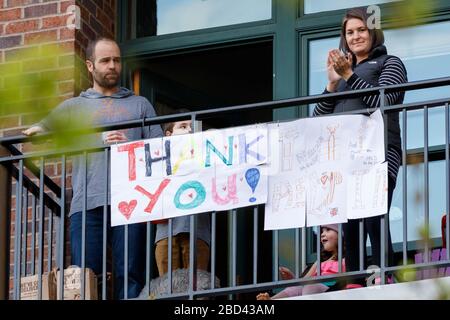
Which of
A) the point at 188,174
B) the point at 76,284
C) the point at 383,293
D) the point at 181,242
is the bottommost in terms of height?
the point at 383,293

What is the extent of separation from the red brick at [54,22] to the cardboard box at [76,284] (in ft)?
7.87

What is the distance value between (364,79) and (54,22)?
2.91 metres

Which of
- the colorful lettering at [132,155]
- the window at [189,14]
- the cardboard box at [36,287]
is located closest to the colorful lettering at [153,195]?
the colorful lettering at [132,155]

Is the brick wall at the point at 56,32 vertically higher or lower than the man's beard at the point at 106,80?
higher

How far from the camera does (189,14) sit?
995cm

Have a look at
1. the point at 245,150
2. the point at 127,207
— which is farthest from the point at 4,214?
the point at 245,150

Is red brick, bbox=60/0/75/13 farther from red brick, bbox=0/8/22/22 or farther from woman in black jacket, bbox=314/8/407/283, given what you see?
woman in black jacket, bbox=314/8/407/283

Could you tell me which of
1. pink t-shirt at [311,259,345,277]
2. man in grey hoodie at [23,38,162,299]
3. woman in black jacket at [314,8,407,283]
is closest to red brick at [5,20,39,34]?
man in grey hoodie at [23,38,162,299]

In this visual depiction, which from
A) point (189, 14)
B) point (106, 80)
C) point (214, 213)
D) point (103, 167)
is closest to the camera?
point (214, 213)

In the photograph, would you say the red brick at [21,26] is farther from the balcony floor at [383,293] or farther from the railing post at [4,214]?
the balcony floor at [383,293]

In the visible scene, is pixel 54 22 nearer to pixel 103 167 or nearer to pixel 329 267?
pixel 103 167

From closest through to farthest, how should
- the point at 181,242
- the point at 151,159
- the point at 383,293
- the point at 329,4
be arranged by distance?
the point at 383,293
the point at 151,159
the point at 181,242
the point at 329,4

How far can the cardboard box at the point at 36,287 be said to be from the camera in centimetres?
766

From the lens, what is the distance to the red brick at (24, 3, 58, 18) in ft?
31.0
